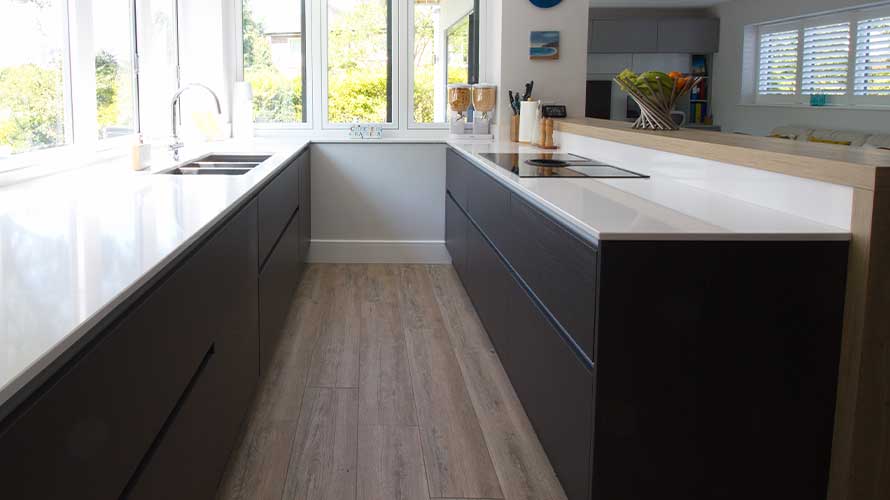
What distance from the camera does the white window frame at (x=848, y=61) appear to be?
771cm

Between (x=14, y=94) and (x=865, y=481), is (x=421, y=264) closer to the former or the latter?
(x=14, y=94)

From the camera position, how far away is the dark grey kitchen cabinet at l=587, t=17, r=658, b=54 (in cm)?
987

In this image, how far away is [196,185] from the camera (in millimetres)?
3002

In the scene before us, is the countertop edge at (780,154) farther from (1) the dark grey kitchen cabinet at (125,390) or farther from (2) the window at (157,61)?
(2) the window at (157,61)

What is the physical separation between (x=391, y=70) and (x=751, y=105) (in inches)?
209

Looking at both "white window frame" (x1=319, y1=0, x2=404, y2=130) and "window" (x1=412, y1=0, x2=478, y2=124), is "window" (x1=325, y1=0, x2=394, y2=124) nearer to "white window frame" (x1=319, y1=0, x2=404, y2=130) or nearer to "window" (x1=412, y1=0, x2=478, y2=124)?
"white window frame" (x1=319, y1=0, x2=404, y2=130)

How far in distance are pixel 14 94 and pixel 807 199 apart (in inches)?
99.3

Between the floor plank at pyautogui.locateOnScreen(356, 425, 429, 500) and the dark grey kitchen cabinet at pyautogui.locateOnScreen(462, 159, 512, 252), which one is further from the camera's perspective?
the dark grey kitchen cabinet at pyautogui.locateOnScreen(462, 159, 512, 252)

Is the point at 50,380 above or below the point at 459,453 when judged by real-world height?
above

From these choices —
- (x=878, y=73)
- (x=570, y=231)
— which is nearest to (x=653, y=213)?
(x=570, y=231)

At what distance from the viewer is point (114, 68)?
403 centimetres

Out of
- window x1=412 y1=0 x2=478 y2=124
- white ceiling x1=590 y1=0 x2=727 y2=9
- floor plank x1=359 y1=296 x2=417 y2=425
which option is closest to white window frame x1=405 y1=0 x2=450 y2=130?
window x1=412 y1=0 x2=478 y2=124

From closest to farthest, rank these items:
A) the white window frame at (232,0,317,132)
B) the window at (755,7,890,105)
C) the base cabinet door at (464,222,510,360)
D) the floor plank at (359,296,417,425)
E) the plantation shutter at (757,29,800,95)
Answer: the floor plank at (359,296,417,425), the base cabinet door at (464,222,510,360), the white window frame at (232,0,317,132), the window at (755,7,890,105), the plantation shutter at (757,29,800,95)

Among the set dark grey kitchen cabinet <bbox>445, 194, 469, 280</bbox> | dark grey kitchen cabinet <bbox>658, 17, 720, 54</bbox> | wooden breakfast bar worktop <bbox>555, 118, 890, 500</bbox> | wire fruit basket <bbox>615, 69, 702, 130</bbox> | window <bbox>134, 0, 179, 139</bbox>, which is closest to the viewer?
wooden breakfast bar worktop <bbox>555, 118, 890, 500</bbox>
